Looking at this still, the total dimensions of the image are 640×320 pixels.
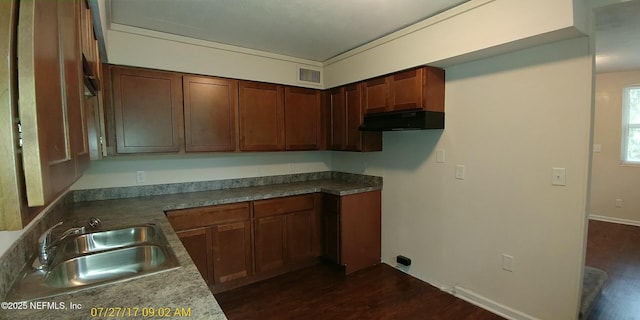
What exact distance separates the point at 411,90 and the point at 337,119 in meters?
1.09

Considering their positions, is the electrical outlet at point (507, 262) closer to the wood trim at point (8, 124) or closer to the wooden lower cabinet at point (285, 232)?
the wooden lower cabinet at point (285, 232)

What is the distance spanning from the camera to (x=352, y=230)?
3229 mm

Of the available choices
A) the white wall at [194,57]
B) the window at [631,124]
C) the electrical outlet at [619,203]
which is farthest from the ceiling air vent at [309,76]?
the electrical outlet at [619,203]

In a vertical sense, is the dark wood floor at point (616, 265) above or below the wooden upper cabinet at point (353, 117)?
below

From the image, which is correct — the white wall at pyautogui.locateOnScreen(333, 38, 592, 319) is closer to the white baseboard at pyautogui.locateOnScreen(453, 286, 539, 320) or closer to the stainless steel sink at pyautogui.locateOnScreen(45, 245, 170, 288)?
the white baseboard at pyautogui.locateOnScreen(453, 286, 539, 320)

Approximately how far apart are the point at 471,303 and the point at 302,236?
1.80m

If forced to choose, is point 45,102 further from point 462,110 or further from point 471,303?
point 471,303

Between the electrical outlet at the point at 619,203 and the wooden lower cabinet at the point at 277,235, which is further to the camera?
the electrical outlet at the point at 619,203

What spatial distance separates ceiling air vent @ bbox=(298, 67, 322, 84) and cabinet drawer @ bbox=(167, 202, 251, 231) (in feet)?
5.66

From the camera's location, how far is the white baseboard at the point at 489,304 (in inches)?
90.1

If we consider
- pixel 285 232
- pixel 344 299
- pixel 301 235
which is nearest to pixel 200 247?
pixel 285 232

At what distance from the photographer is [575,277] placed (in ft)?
6.63

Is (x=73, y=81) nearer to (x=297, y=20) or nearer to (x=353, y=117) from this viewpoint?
(x=297, y=20)

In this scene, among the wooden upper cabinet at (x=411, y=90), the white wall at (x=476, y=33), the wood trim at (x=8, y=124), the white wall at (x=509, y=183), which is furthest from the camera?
the wooden upper cabinet at (x=411, y=90)
